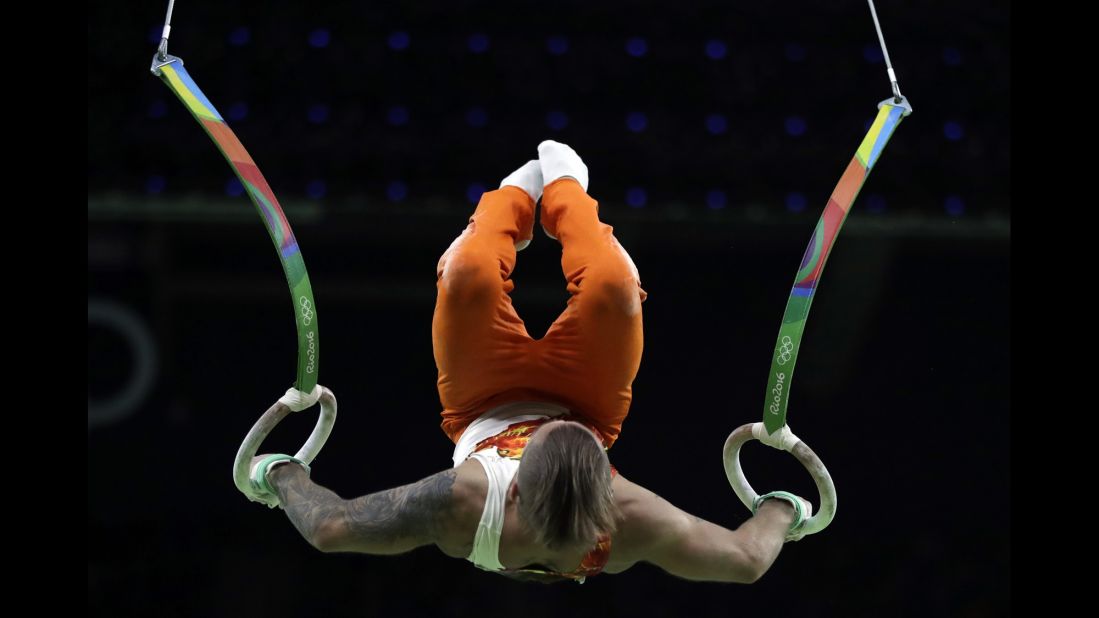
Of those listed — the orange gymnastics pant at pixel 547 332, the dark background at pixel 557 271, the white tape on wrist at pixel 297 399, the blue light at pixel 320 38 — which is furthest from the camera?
the blue light at pixel 320 38

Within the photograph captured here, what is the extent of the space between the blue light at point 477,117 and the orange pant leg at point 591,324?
1.71 metres

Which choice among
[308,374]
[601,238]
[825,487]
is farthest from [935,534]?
[308,374]

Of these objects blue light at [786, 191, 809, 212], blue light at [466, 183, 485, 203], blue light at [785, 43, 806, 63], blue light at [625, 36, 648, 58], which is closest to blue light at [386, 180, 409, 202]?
blue light at [466, 183, 485, 203]

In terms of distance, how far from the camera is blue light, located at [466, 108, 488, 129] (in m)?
4.70

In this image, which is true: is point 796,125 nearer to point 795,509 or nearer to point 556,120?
point 556,120

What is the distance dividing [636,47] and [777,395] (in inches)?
89.8

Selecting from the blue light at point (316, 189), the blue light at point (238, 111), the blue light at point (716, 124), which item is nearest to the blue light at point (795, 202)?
the blue light at point (716, 124)

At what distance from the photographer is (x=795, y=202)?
4711 millimetres

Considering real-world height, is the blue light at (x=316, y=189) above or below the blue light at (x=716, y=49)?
below

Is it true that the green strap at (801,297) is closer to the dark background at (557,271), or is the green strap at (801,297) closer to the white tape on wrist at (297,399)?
the white tape on wrist at (297,399)

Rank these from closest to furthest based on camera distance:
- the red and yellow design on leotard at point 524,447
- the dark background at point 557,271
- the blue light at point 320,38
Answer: the red and yellow design on leotard at point 524,447 < the dark background at point 557,271 < the blue light at point 320,38

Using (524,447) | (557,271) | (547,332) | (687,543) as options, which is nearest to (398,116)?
(557,271)

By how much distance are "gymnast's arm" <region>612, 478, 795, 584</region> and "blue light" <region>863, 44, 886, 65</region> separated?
2.61 metres

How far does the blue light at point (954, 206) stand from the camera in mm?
4797
